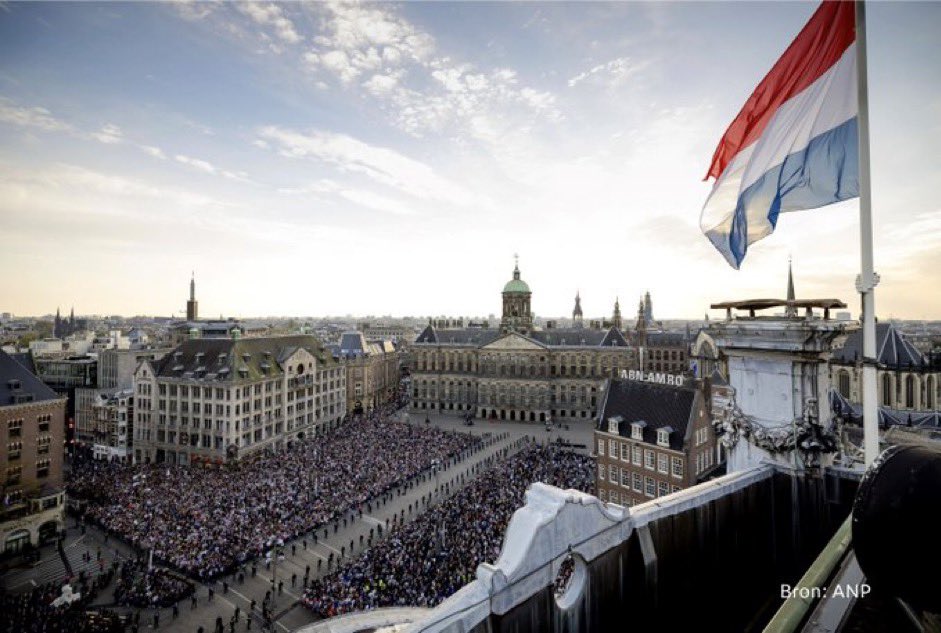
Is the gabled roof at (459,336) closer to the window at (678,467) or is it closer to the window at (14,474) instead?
the window at (678,467)

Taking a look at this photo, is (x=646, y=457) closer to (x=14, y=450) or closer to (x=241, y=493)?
(x=241, y=493)

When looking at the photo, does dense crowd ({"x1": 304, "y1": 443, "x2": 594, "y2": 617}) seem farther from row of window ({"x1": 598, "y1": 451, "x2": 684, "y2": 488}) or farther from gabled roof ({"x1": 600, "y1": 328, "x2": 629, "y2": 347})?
gabled roof ({"x1": 600, "y1": 328, "x2": 629, "y2": 347})

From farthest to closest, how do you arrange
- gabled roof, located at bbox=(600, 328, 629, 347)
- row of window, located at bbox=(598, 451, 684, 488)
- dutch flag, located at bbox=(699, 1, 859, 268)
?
gabled roof, located at bbox=(600, 328, 629, 347), row of window, located at bbox=(598, 451, 684, 488), dutch flag, located at bbox=(699, 1, 859, 268)

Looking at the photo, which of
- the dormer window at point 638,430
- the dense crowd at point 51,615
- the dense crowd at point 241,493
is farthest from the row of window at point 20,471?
the dormer window at point 638,430

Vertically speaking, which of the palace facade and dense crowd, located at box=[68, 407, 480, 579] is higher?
the palace facade

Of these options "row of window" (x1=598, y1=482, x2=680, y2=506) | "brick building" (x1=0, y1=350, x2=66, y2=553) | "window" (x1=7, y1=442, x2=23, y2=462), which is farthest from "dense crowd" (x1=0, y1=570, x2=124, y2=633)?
"row of window" (x1=598, y1=482, x2=680, y2=506)
